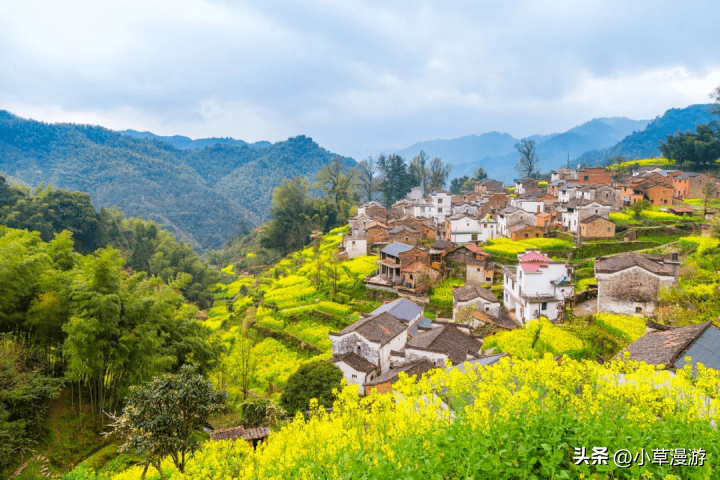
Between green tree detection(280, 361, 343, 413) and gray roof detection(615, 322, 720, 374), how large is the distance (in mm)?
11060

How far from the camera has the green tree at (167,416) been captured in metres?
9.01

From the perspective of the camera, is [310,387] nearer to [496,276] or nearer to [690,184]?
[496,276]

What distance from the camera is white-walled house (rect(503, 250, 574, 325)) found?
75.4 ft

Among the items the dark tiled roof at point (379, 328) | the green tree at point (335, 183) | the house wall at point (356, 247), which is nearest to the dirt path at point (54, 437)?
the dark tiled roof at point (379, 328)

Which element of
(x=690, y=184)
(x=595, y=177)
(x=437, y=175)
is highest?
(x=437, y=175)

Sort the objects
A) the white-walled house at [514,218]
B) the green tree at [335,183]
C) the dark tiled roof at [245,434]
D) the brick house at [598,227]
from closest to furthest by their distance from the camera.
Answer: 1. the dark tiled roof at [245,434]
2. the brick house at [598,227]
3. the white-walled house at [514,218]
4. the green tree at [335,183]

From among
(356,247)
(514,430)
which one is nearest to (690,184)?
(356,247)

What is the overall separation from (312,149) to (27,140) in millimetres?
77649

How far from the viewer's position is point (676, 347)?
1094cm

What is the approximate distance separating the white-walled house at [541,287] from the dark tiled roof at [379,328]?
6.93 meters

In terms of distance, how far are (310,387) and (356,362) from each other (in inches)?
121

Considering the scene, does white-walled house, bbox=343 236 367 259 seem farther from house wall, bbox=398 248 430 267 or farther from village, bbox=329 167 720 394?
house wall, bbox=398 248 430 267

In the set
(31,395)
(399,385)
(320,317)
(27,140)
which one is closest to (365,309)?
(320,317)

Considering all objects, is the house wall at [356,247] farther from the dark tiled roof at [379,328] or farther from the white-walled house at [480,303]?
the dark tiled roof at [379,328]
